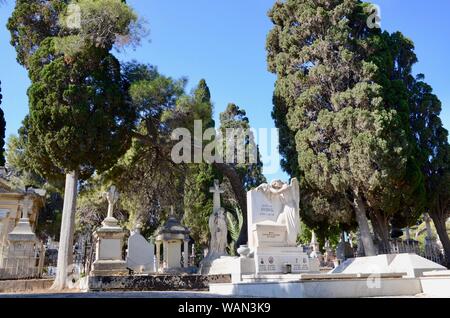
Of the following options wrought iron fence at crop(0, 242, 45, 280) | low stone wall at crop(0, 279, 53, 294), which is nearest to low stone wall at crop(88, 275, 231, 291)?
low stone wall at crop(0, 279, 53, 294)

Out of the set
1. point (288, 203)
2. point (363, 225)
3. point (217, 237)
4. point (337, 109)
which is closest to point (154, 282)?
point (217, 237)

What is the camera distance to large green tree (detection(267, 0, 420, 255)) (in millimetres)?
14609

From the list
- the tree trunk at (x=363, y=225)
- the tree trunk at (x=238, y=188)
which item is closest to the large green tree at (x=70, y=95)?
the tree trunk at (x=238, y=188)

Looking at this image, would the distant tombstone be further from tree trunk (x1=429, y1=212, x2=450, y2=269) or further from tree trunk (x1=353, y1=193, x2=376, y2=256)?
tree trunk (x1=429, y1=212, x2=450, y2=269)

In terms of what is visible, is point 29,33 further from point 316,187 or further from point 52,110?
point 316,187

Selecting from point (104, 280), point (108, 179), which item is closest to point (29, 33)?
point (108, 179)

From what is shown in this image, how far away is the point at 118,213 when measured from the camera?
24250mm

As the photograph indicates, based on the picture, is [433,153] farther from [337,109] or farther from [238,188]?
[238,188]

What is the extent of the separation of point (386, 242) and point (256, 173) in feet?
61.1

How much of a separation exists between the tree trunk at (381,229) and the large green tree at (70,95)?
36.7ft

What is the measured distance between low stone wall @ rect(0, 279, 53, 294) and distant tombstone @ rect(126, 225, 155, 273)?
2655 mm

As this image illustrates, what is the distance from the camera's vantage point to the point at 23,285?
10.9 meters

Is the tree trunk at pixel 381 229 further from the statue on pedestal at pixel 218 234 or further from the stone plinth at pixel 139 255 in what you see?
the stone plinth at pixel 139 255
